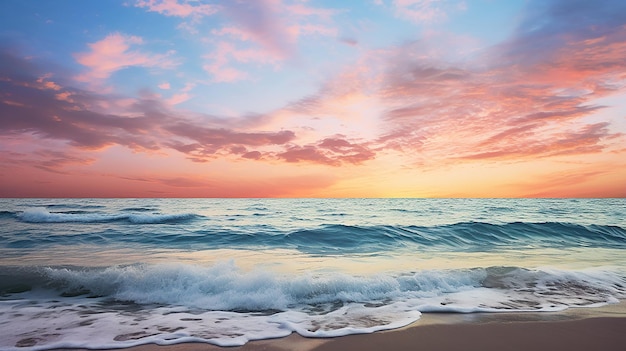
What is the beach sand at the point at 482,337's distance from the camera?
13.8 ft

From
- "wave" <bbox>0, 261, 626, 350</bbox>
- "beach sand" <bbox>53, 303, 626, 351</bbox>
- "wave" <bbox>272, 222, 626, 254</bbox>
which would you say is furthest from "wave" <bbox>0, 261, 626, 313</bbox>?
"wave" <bbox>272, 222, 626, 254</bbox>

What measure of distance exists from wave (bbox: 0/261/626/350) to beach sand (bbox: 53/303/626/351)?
0.22 meters

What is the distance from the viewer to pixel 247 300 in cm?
614

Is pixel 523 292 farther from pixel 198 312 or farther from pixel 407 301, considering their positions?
pixel 198 312

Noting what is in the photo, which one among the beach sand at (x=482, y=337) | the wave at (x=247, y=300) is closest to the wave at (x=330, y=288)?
the wave at (x=247, y=300)

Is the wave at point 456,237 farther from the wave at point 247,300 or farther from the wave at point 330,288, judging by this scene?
the wave at point 247,300

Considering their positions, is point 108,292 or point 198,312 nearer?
point 198,312

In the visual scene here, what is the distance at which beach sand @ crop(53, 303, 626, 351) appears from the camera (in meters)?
4.20

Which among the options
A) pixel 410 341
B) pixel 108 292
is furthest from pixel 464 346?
pixel 108 292

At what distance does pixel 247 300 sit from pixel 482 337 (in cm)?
378

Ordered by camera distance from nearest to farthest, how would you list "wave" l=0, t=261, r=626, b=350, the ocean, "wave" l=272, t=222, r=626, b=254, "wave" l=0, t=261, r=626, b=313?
1. "wave" l=0, t=261, r=626, b=350
2. the ocean
3. "wave" l=0, t=261, r=626, b=313
4. "wave" l=272, t=222, r=626, b=254

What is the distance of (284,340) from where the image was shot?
4.49 metres

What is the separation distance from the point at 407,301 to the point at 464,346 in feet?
6.68

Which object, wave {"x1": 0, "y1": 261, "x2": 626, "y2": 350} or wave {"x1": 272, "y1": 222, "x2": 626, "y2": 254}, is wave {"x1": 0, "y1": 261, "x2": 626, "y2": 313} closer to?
wave {"x1": 0, "y1": 261, "x2": 626, "y2": 350}
